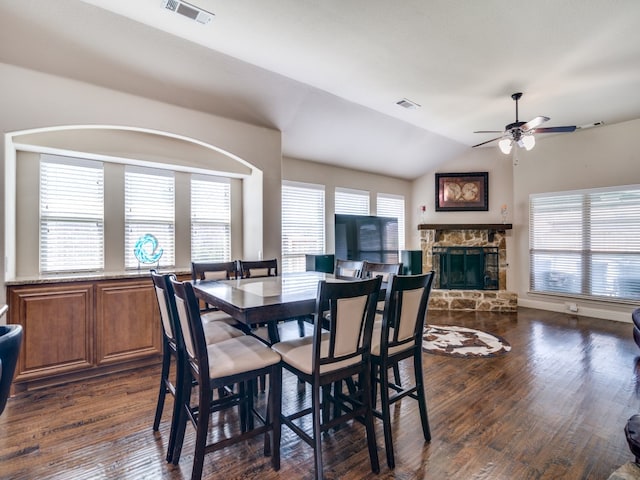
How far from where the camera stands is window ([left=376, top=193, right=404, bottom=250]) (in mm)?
7004

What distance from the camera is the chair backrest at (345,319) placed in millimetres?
1713

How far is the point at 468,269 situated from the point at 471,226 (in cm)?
86

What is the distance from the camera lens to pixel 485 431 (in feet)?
7.34

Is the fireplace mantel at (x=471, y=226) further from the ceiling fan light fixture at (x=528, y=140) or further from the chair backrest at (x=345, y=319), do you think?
the chair backrest at (x=345, y=319)

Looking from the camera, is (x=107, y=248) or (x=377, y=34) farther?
(x=107, y=248)

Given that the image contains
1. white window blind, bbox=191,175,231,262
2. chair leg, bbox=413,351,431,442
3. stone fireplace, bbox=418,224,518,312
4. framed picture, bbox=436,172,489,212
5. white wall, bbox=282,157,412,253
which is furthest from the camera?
framed picture, bbox=436,172,489,212

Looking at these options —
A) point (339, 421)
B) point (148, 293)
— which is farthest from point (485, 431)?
point (148, 293)

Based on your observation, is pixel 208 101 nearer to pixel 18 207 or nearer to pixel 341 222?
pixel 18 207

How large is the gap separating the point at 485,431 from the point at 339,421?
3.77ft

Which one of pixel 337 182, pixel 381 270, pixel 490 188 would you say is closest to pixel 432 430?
pixel 381 270

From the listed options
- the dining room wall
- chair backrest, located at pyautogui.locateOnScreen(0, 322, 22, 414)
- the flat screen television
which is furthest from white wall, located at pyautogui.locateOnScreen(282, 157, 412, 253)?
chair backrest, located at pyautogui.locateOnScreen(0, 322, 22, 414)

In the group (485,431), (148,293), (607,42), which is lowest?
(485,431)

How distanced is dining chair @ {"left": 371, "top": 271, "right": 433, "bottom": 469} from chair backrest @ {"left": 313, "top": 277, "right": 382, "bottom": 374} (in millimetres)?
119

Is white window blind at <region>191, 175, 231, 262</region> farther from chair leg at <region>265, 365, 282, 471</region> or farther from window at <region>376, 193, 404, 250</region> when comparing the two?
window at <region>376, 193, 404, 250</region>
